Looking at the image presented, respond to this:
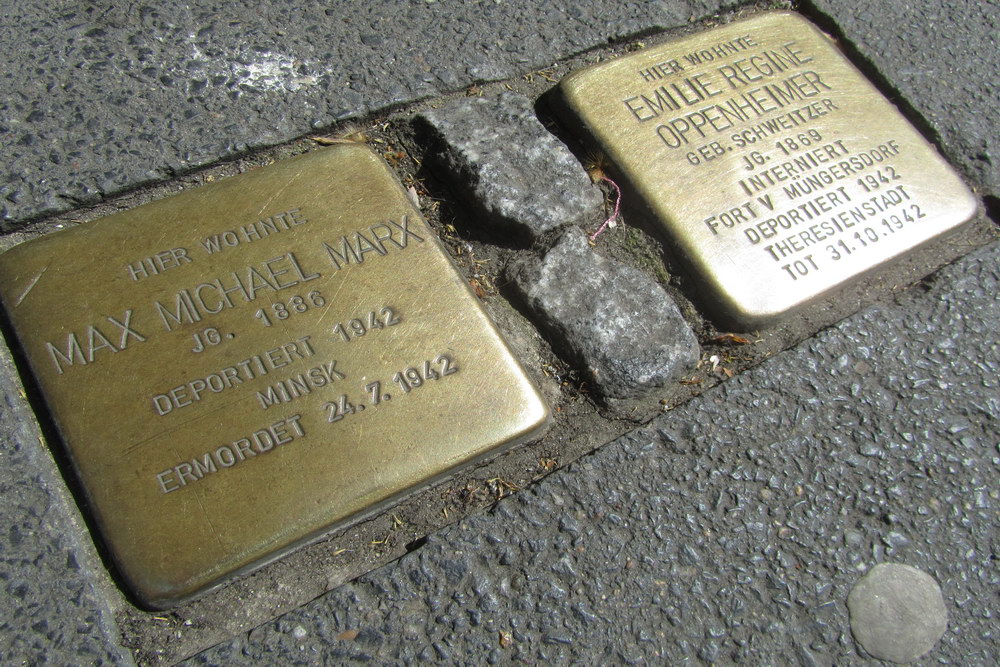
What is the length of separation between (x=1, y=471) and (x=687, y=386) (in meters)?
1.22

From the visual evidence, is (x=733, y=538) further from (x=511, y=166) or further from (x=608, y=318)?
(x=511, y=166)

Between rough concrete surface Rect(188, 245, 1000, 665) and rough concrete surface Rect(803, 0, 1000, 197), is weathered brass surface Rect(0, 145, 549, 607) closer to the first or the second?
rough concrete surface Rect(188, 245, 1000, 665)

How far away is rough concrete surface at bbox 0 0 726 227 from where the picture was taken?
1.52 metres

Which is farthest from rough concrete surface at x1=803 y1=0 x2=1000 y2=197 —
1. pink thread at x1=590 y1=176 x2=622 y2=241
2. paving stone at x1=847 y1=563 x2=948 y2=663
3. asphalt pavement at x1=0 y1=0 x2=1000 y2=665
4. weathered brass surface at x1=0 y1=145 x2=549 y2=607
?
weathered brass surface at x1=0 y1=145 x2=549 y2=607

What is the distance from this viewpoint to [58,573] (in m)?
1.16

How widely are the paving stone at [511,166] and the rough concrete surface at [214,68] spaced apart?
0.13m

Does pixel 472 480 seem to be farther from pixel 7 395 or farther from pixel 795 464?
pixel 7 395

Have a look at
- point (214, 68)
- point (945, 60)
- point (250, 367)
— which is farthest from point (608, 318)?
point (945, 60)

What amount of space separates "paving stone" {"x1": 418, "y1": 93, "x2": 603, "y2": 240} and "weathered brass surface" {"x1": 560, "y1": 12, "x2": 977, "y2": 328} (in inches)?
3.9

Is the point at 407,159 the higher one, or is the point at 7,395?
the point at 407,159

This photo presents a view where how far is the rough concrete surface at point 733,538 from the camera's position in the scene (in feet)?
3.88

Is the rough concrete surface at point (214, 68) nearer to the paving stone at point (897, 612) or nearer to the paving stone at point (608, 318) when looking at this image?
the paving stone at point (608, 318)

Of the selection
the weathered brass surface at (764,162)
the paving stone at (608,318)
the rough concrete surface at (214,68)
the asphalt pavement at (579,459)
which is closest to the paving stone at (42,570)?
the asphalt pavement at (579,459)

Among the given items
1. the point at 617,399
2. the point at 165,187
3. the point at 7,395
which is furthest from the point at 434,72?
the point at 7,395
